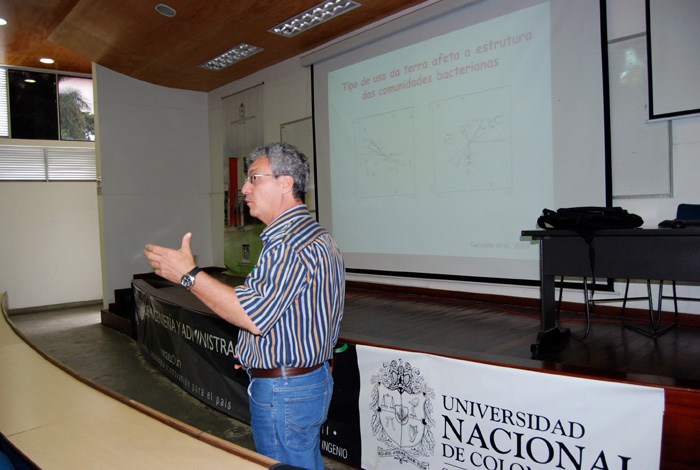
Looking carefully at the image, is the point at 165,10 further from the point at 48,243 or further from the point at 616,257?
the point at 48,243

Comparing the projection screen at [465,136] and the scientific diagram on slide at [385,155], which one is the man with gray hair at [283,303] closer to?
the projection screen at [465,136]

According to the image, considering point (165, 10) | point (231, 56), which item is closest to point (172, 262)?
point (165, 10)

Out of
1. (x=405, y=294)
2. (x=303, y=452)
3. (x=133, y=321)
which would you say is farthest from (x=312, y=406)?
(x=133, y=321)

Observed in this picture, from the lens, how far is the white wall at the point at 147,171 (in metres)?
6.81

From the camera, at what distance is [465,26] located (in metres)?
4.09

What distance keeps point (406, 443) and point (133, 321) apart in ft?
14.4

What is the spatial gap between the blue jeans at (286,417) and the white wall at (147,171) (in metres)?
6.29

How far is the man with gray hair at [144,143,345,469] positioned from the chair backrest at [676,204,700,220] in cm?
251

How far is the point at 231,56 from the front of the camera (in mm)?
6051

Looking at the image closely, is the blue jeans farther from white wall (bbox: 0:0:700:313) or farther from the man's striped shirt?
white wall (bbox: 0:0:700:313)

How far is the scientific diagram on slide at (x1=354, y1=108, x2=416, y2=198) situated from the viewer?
461 cm

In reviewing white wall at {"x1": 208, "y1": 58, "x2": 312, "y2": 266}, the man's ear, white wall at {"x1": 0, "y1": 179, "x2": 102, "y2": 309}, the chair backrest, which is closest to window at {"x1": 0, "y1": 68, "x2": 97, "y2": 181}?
white wall at {"x1": 0, "y1": 179, "x2": 102, "y2": 309}

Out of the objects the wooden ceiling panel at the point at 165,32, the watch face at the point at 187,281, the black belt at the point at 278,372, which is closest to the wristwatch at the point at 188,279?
the watch face at the point at 187,281

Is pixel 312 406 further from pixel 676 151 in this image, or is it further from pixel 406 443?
pixel 676 151
